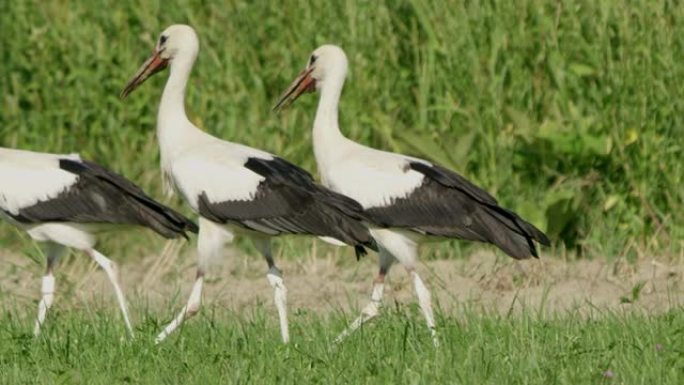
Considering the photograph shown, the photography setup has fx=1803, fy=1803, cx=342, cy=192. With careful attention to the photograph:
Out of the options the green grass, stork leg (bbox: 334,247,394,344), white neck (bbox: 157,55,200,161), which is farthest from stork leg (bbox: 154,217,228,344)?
stork leg (bbox: 334,247,394,344)

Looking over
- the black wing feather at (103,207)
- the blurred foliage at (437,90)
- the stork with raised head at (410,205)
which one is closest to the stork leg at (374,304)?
the stork with raised head at (410,205)

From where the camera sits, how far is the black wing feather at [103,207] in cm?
796

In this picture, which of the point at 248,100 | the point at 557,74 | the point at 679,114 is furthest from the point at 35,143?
the point at 679,114

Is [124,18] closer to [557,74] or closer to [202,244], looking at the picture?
[557,74]

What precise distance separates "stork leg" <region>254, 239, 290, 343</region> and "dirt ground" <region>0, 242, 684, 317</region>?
0.48 metres

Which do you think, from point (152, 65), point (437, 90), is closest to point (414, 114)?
point (437, 90)

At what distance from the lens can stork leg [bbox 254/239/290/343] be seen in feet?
24.6

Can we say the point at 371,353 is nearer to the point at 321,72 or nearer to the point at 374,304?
the point at 374,304

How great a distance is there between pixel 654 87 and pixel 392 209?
2726 mm

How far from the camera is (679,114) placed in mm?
10047

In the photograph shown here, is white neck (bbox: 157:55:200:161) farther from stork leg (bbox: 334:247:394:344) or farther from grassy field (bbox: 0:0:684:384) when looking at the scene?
stork leg (bbox: 334:247:394:344)

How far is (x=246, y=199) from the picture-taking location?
25.8 feet

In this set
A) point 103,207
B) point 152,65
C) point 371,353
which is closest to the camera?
point 371,353

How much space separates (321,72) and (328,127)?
455 millimetres
